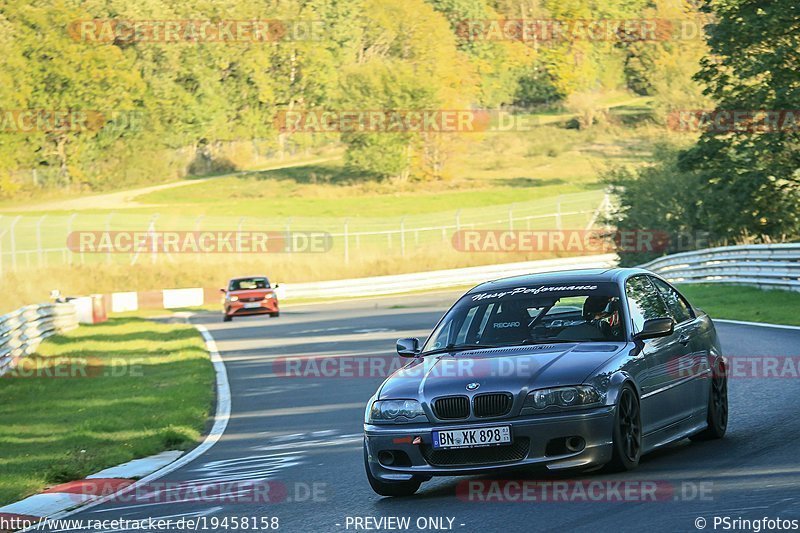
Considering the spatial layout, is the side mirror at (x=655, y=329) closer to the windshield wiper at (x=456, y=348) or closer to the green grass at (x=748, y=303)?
the windshield wiper at (x=456, y=348)

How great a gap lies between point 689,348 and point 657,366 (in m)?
0.80

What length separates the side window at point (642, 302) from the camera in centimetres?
949

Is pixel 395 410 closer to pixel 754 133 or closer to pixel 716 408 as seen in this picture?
pixel 716 408

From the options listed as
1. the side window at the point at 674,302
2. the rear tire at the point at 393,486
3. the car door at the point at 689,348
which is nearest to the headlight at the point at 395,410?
the rear tire at the point at 393,486

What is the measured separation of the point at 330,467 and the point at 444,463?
2424 mm

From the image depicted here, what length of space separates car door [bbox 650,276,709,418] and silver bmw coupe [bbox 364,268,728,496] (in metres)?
0.02

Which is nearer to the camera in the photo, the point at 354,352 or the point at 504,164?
the point at 354,352

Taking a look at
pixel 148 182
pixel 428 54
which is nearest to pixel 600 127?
pixel 428 54

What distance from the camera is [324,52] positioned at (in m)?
122

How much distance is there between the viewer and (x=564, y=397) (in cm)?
818

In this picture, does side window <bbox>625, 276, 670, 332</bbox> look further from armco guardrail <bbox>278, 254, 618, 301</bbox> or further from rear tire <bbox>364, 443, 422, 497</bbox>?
armco guardrail <bbox>278, 254, 618, 301</bbox>

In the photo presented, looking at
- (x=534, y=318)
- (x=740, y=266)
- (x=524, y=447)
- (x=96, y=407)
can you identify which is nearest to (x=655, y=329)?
(x=534, y=318)

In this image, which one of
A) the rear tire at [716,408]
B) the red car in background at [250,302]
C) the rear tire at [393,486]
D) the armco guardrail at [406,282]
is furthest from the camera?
the armco guardrail at [406,282]

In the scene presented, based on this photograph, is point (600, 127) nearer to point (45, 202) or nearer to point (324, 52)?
point (324, 52)
